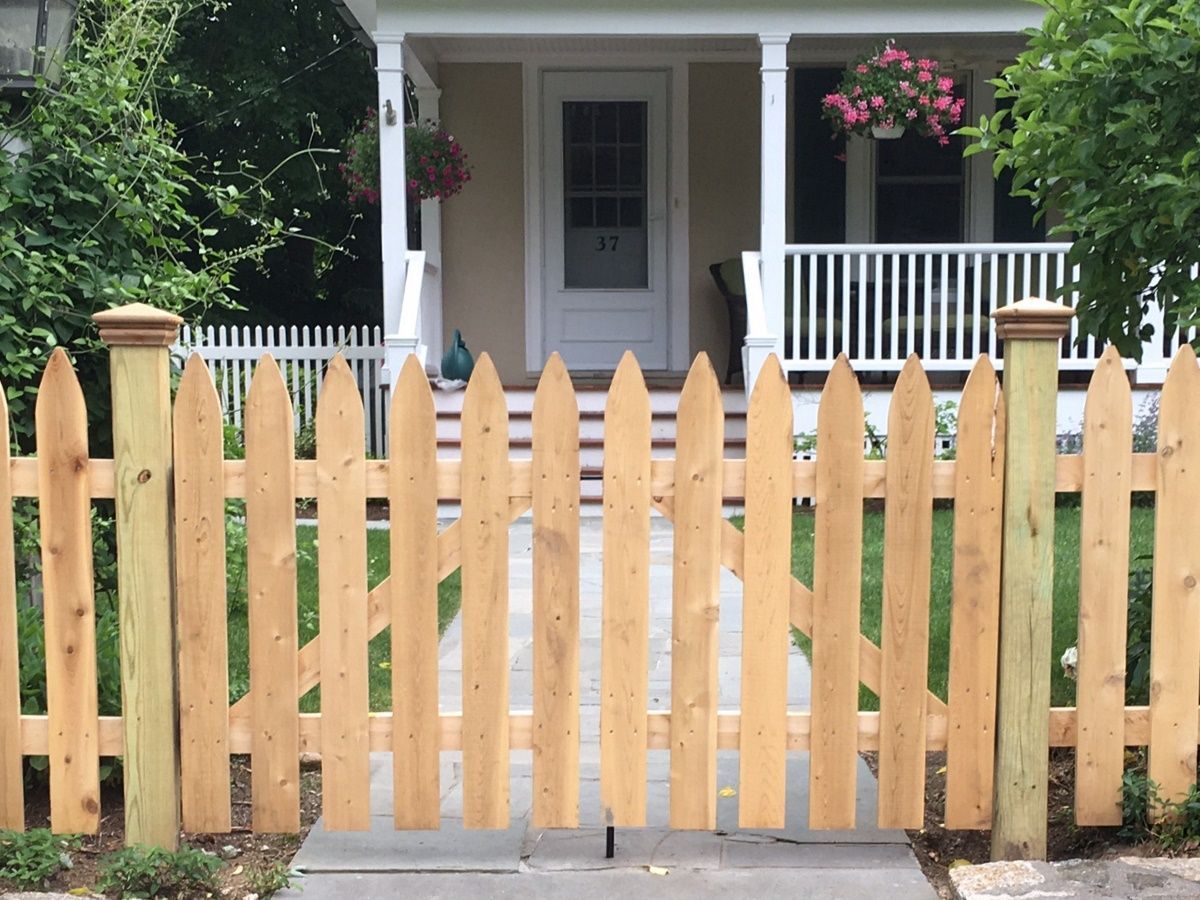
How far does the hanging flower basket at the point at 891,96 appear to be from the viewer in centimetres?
938

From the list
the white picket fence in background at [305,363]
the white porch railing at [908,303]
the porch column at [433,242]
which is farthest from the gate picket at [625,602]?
the porch column at [433,242]

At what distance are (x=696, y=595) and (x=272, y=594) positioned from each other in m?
1.06

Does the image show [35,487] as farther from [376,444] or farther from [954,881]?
[376,444]

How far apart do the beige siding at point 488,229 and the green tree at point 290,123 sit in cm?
422

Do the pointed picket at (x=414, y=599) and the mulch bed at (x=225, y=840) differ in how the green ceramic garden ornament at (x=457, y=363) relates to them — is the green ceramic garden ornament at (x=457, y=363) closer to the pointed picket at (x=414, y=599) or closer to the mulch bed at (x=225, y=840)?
the mulch bed at (x=225, y=840)

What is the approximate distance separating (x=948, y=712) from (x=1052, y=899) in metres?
0.54

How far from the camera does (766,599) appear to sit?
334 centimetres

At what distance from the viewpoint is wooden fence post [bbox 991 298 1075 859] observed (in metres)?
3.29

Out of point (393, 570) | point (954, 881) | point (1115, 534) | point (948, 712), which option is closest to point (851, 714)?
point (948, 712)

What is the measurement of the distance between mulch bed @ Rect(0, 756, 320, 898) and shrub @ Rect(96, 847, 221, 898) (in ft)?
0.21

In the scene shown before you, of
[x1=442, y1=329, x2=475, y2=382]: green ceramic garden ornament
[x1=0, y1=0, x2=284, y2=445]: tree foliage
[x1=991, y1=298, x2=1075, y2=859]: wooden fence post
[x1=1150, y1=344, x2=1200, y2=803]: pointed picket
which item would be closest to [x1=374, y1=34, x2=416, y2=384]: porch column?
[x1=442, y1=329, x2=475, y2=382]: green ceramic garden ornament

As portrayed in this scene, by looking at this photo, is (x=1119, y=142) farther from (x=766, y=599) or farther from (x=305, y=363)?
(x=305, y=363)

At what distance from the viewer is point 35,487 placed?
10.9 ft

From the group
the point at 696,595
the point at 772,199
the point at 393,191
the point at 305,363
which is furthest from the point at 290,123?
the point at 696,595
